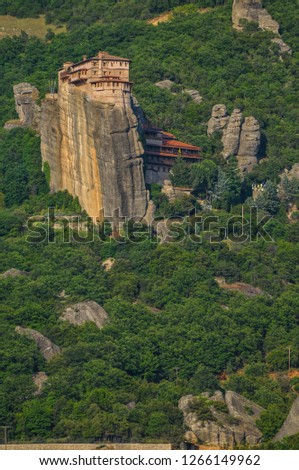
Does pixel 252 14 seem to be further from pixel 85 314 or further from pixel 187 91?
pixel 85 314

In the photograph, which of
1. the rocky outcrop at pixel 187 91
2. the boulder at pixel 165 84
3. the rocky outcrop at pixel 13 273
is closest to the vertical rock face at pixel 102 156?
the rocky outcrop at pixel 13 273

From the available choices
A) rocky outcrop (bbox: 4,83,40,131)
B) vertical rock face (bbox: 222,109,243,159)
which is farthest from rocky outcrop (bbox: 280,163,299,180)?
rocky outcrop (bbox: 4,83,40,131)

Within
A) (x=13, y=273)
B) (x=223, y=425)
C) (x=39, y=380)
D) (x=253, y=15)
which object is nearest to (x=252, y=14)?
(x=253, y=15)

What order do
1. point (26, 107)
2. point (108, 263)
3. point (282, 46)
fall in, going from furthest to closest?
1. point (282, 46)
2. point (26, 107)
3. point (108, 263)

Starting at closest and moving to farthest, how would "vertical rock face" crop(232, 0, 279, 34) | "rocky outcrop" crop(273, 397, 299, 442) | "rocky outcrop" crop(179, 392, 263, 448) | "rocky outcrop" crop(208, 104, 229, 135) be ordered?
1. "rocky outcrop" crop(273, 397, 299, 442)
2. "rocky outcrop" crop(179, 392, 263, 448)
3. "rocky outcrop" crop(208, 104, 229, 135)
4. "vertical rock face" crop(232, 0, 279, 34)

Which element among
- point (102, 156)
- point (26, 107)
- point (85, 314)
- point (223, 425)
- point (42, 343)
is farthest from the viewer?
point (26, 107)

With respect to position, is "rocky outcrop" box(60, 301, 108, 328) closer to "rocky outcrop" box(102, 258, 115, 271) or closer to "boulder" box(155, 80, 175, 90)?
"rocky outcrop" box(102, 258, 115, 271)

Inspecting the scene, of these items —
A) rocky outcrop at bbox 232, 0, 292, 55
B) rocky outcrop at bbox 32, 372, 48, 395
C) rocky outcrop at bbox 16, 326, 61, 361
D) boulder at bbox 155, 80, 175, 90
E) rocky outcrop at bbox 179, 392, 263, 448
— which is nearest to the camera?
rocky outcrop at bbox 179, 392, 263, 448
